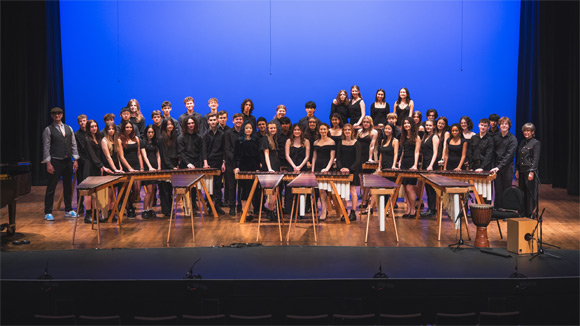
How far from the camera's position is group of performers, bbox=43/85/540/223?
299 inches

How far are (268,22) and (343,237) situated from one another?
5915 mm

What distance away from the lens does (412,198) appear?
7.86 metres

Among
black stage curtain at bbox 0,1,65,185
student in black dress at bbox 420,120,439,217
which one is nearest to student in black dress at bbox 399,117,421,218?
student in black dress at bbox 420,120,439,217

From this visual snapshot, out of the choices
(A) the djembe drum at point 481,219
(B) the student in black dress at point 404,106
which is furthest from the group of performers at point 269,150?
(A) the djembe drum at point 481,219

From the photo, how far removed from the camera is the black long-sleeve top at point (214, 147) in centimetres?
805

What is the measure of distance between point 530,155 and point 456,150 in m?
0.98

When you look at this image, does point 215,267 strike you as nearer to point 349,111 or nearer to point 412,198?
point 412,198

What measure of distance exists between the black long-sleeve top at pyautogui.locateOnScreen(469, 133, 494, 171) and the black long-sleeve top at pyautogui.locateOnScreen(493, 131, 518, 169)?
8 centimetres

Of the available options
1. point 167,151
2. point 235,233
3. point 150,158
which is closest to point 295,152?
point 235,233

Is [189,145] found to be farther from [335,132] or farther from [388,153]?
[388,153]

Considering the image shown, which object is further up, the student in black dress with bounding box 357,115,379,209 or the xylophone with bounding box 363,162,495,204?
the student in black dress with bounding box 357,115,379,209

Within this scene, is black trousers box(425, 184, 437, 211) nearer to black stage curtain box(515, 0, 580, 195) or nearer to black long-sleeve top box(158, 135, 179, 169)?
black long-sleeve top box(158, 135, 179, 169)

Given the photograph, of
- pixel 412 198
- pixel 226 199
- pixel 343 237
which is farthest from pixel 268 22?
pixel 343 237

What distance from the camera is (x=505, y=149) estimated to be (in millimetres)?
7664
